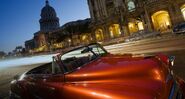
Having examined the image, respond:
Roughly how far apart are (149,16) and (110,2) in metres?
18.9

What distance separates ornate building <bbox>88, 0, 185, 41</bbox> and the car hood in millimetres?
31526

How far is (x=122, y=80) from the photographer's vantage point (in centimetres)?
281

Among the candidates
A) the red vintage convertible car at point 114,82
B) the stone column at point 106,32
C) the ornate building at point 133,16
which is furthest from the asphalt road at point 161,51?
the stone column at point 106,32

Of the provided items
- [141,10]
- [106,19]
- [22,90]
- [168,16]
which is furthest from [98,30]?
[22,90]

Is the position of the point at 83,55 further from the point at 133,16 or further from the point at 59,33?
the point at 59,33

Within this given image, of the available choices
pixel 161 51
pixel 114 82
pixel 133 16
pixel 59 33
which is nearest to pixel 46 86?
pixel 114 82

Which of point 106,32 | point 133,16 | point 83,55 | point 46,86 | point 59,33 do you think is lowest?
point 46,86

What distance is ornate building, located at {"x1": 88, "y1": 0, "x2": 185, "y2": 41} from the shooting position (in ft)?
119

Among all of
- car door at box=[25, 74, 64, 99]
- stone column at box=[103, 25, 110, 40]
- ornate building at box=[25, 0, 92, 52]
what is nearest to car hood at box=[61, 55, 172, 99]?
car door at box=[25, 74, 64, 99]

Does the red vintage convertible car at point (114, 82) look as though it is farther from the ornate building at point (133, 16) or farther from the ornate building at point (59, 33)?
the ornate building at point (59, 33)

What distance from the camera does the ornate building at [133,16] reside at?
36.3 meters

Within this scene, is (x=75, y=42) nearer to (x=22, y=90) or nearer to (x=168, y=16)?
(x=168, y=16)

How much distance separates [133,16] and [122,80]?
43.2m

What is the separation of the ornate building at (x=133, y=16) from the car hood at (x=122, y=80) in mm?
31526
